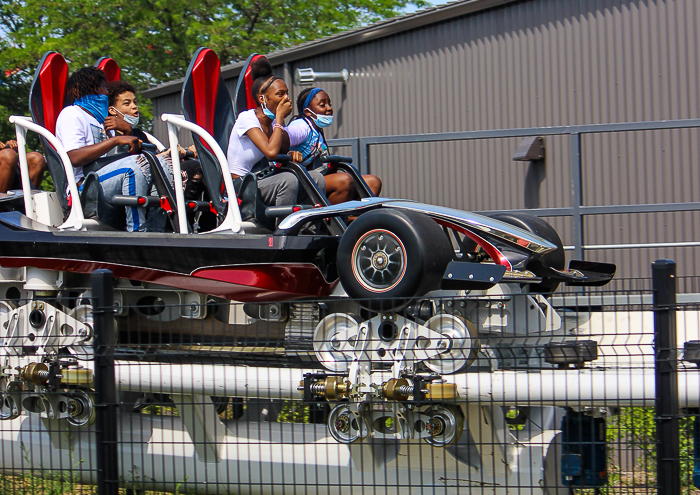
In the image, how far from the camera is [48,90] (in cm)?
619

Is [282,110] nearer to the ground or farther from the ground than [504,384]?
farther from the ground

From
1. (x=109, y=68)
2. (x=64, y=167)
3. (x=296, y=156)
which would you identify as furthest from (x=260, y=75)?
(x=109, y=68)

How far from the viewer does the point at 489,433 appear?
4512 mm

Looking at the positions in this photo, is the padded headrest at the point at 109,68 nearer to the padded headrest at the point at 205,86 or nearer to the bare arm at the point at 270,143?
the padded headrest at the point at 205,86

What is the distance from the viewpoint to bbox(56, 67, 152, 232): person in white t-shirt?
18.4ft

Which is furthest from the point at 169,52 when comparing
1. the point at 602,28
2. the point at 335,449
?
the point at 335,449

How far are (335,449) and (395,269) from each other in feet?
3.45

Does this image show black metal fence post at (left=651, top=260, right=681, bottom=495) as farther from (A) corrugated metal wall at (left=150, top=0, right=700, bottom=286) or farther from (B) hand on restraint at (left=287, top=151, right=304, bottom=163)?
(A) corrugated metal wall at (left=150, top=0, right=700, bottom=286)

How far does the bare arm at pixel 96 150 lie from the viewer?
5.64m

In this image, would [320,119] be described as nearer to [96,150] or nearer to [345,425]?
[96,150]

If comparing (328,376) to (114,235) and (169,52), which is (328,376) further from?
(169,52)

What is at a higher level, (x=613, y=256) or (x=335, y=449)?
(x=613, y=256)

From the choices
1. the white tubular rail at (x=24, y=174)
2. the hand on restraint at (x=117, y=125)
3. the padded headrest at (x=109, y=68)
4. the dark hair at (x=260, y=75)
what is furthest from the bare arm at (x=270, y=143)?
the padded headrest at (x=109, y=68)

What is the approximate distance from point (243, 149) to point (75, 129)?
1251mm
